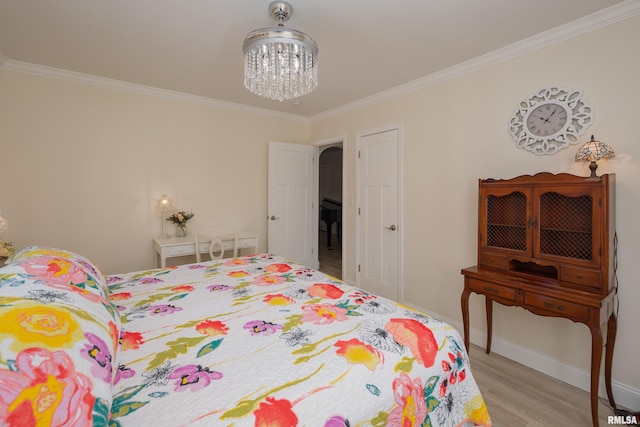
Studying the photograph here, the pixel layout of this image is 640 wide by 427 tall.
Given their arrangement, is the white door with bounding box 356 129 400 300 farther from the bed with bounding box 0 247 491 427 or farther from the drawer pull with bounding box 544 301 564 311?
the bed with bounding box 0 247 491 427

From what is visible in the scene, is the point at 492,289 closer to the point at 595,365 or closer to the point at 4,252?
the point at 595,365

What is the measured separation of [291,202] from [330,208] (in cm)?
280

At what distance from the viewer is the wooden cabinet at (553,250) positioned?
183cm

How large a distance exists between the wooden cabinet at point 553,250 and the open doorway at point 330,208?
344 centimetres

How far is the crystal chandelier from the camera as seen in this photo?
6.04 ft

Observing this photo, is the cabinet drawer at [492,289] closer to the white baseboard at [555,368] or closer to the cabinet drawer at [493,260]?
the cabinet drawer at [493,260]

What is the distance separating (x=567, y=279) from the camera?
6.52 feet

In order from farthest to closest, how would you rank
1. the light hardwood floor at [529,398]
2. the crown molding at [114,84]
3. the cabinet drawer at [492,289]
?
the crown molding at [114,84] < the cabinet drawer at [492,289] < the light hardwood floor at [529,398]

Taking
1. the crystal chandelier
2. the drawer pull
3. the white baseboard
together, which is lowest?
the white baseboard

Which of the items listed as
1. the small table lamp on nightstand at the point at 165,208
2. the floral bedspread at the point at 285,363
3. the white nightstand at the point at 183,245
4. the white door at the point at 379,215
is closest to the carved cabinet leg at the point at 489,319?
the white door at the point at 379,215

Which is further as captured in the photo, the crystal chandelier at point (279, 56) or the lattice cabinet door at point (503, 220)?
the lattice cabinet door at point (503, 220)

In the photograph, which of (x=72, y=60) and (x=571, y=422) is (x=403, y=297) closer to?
(x=571, y=422)

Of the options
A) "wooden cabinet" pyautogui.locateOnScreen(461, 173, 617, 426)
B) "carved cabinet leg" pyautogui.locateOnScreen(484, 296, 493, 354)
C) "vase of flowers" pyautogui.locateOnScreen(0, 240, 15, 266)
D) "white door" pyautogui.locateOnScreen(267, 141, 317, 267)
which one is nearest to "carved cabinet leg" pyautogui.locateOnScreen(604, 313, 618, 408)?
"wooden cabinet" pyautogui.locateOnScreen(461, 173, 617, 426)

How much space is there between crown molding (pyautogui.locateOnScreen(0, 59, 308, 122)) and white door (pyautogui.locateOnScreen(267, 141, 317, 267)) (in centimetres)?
70
